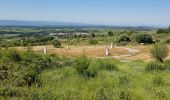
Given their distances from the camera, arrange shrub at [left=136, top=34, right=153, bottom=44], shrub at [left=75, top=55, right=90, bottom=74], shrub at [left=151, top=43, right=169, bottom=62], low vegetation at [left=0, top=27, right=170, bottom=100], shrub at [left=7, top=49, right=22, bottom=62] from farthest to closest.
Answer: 1. shrub at [left=136, top=34, right=153, bottom=44]
2. shrub at [left=151, top=43, right=169, bottom=62]
3. shrub at [left=7, top=49, right=22, bottom=62]
4. shrub at [left=75, top=55, right=90, bottom=74]
5. low vegetation at [left=0, top=27, right=170, bottom=100]

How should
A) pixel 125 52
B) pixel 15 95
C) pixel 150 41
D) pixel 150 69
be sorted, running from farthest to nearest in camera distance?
pixel 150 41 < pixel 125 52 < pixel 150 69 < pixel 15 95

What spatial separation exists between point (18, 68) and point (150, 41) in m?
36.6

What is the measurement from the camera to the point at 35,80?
16.5m

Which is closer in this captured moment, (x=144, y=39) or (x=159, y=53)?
(x=159, y=53)

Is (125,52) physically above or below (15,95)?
below

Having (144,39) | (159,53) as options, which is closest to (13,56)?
(159,53)

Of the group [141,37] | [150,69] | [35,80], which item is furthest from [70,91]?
[141,37]

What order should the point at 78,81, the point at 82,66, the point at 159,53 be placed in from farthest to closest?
the point at 159,53
the point at 82,66
the point at 78,81

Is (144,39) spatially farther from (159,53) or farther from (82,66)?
(82,66)

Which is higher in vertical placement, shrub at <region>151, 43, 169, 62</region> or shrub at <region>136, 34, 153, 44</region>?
shrub at <region>151, 43, 169, 62</region>

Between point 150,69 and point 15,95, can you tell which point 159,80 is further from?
point 15,95

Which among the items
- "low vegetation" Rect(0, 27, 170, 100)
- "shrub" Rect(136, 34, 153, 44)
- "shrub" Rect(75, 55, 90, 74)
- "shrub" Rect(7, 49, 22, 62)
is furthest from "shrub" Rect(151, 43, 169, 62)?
"shrub" Rect(136, 34, 153, 44)

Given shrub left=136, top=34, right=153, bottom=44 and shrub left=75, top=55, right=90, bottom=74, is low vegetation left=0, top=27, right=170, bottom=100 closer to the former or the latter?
shrub left=75, top=55, right=90, bottom=74

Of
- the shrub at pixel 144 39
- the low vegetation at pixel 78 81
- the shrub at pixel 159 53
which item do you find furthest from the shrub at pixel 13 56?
the shrub at pixel 144 39
